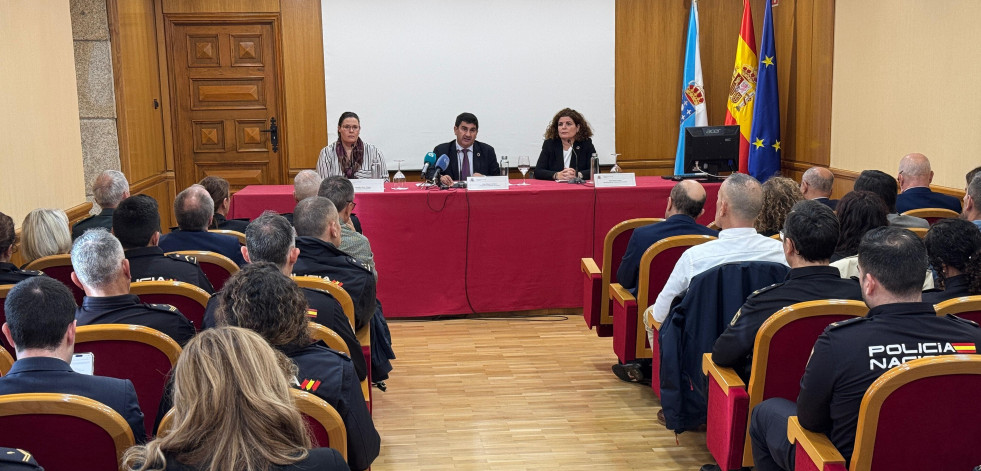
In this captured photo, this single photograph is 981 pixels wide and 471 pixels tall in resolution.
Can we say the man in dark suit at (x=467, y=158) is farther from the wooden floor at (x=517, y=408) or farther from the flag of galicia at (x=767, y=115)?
the flag of galicia at (x=767, y=115)

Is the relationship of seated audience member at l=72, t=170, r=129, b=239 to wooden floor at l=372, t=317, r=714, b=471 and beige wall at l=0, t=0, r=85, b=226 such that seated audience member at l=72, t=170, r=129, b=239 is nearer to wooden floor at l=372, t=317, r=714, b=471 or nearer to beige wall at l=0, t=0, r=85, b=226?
beige wall at l=0, t=0, r=85, b=226

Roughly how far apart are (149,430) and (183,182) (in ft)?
20.7

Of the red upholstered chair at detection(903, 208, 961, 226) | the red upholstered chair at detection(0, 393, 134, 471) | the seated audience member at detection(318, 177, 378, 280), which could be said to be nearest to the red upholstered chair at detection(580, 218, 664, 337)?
the seated audience member at detection(318, 177, 378, 280)

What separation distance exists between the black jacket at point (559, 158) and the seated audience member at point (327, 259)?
126 inches

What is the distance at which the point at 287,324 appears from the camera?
220 centimetres

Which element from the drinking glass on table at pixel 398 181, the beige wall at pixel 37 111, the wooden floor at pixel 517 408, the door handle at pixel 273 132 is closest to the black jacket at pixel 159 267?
the wooden floor at pixel 517 408

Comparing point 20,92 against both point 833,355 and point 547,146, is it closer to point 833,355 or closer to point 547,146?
point 547,146

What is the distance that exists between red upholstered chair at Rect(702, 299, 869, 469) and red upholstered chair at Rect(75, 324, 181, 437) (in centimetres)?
165

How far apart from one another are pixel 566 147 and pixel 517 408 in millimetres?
2961

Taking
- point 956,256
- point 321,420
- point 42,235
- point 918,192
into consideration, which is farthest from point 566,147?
point 321,420

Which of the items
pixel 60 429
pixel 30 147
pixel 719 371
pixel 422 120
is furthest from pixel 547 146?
pixel 60 429

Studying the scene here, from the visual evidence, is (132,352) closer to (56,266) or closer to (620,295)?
(56,266)

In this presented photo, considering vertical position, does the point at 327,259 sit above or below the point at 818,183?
below

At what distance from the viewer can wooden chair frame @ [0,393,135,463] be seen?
1835 mm
